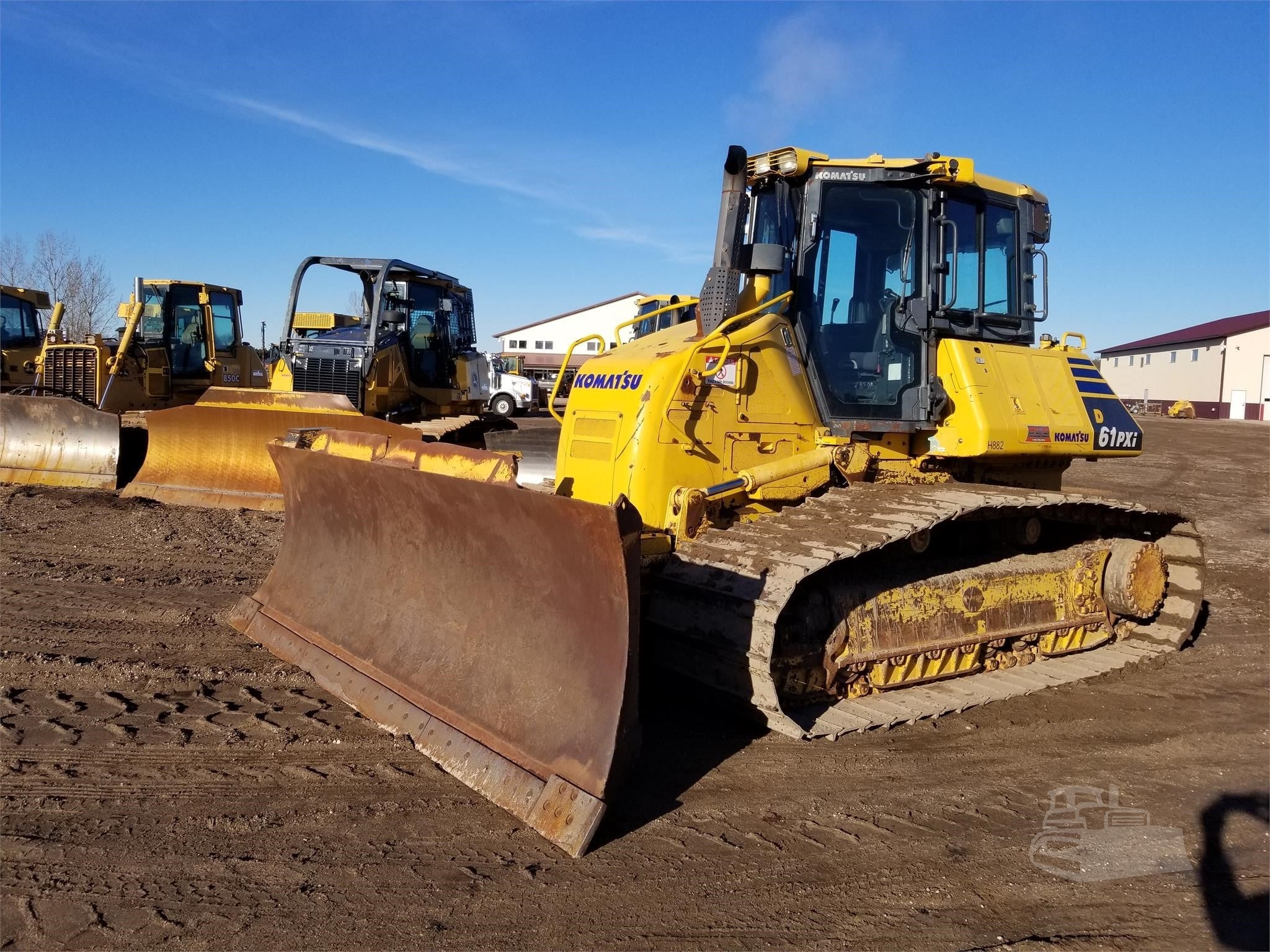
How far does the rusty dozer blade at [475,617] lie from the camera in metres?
3.57

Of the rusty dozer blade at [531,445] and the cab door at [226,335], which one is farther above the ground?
the cab door at [226,335]

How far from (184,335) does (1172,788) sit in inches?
568

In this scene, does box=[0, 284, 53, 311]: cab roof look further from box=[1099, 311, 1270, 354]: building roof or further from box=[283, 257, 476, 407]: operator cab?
box=[1099, 311, 1270, 354]: building roof

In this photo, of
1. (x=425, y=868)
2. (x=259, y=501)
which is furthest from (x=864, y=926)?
(x=259, y=501)

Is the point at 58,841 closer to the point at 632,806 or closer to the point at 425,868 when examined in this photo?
the point at 425,868

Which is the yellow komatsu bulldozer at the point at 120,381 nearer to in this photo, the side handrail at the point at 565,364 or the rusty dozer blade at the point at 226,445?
the rusty dozer blade at the point at 226,445

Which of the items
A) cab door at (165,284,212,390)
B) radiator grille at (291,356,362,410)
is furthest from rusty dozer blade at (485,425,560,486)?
cab door at (165,284,212,390)

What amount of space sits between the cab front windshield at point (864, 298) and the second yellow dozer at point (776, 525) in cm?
1

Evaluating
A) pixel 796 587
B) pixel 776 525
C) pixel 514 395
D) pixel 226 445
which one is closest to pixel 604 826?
pixel 796 587

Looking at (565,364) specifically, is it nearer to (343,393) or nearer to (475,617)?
(475,617)

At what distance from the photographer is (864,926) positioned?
297 cm

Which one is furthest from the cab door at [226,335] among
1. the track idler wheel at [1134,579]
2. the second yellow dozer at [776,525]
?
the track idler wheel at [1134,579]

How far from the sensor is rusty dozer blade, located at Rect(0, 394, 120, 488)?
1038 centimetres

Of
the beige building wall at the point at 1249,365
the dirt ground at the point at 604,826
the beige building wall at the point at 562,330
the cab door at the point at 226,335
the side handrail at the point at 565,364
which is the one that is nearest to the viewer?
the dirt ground at the point at 604,826
